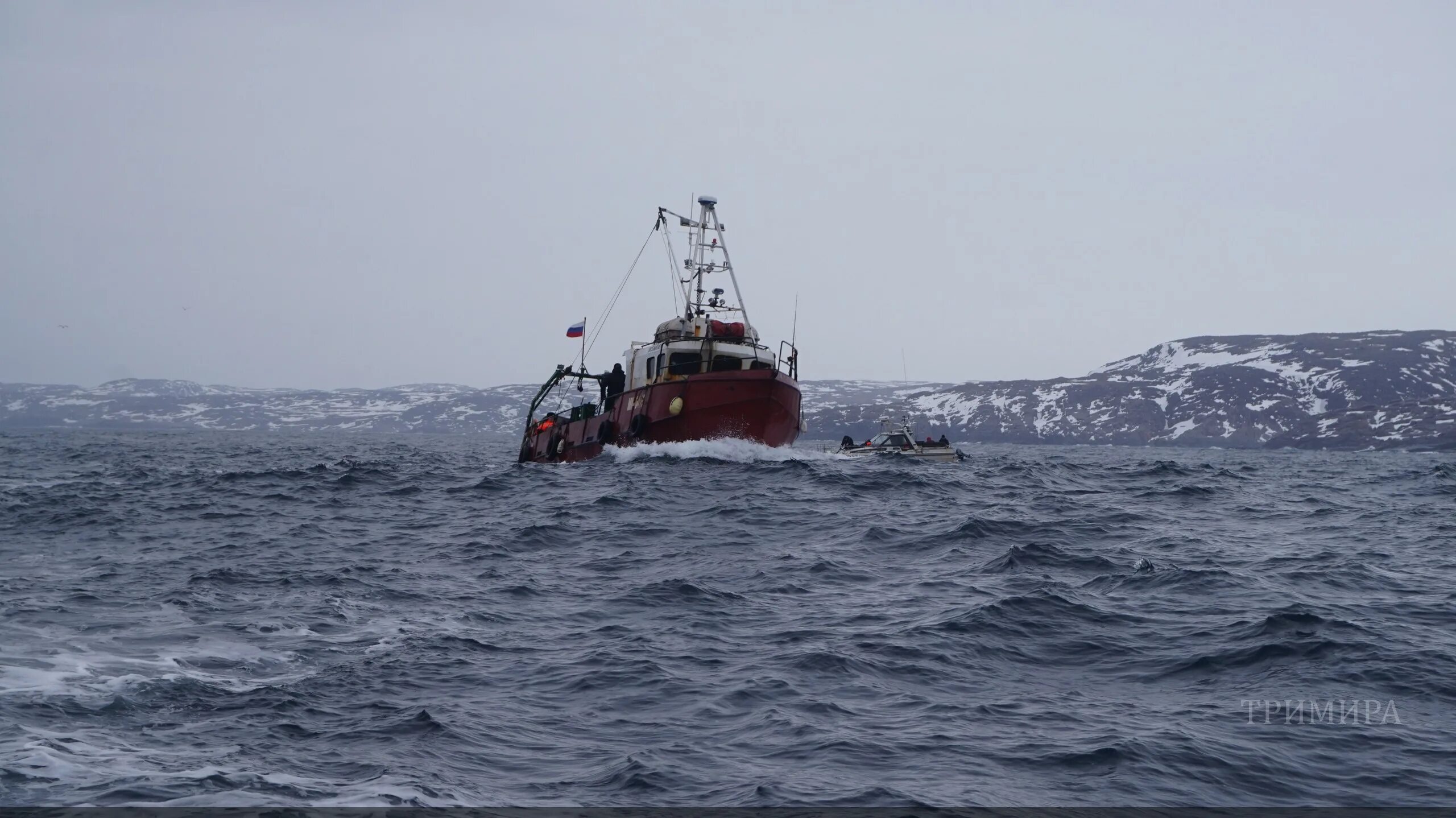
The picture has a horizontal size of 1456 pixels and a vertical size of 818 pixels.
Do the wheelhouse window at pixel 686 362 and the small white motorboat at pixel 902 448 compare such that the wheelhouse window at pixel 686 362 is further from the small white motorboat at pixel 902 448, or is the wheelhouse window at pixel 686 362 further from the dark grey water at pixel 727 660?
the dark grey water at pixel 727 660

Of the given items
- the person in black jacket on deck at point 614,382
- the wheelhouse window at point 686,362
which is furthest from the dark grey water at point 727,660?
the person in black jacket on deck at point 614,382

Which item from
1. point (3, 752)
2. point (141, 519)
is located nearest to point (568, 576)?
point (3, 752)

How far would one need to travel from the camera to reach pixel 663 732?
856 centimetres

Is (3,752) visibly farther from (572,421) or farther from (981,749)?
(572,421)

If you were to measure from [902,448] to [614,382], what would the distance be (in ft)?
51.7

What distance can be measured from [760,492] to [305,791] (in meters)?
21.4

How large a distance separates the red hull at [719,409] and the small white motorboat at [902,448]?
38.6ft

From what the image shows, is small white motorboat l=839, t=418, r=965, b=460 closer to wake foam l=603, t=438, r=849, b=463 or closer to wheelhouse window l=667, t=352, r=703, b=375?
wake foam l=603, t=438, r=849, b=463

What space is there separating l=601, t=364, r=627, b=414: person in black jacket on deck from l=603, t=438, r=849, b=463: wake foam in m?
6.69

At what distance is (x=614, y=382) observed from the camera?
4819cm

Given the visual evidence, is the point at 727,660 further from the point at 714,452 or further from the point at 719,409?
the point at 719,409

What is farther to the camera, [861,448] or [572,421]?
[861,448]

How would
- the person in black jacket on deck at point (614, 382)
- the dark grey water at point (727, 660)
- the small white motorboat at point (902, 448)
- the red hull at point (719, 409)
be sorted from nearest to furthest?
1. the dark grey water at point (727, 660)
2. the red hull at point (719, 409)
3. the person in black jacket on deck at point (614, 382)
4. the small white motorboat at point (902, 448)

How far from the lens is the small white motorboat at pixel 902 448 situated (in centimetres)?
5225
